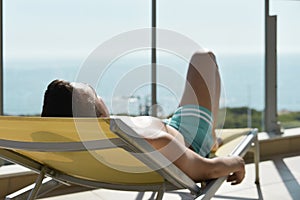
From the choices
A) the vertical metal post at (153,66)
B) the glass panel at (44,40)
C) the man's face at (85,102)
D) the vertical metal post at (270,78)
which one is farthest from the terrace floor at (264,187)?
the man's face at (85,102)

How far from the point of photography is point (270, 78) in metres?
4.15

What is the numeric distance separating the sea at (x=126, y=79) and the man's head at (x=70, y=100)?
8.4 inches

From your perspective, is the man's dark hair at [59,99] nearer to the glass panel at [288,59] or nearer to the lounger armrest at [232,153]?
the lounger armrest at [232,153]

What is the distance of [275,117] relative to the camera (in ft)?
13.7

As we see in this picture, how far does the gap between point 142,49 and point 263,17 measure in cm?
135

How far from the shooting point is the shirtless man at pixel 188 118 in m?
1.76

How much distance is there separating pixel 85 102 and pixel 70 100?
61mm

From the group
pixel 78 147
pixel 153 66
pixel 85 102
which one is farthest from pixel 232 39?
pixel 78 147

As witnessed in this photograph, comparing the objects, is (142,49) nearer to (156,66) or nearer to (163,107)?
(156,66)

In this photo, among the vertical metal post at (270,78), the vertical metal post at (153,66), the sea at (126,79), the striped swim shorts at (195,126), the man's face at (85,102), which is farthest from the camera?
the vertical metal post at (270,78)

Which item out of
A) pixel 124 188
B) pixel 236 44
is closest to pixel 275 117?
pixel 236 44

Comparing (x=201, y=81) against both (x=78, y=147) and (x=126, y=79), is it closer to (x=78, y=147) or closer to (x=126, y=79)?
(x=126, y=79)

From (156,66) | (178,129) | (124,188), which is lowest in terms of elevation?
(124,188)

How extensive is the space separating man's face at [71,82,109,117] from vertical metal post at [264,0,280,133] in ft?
8.67
